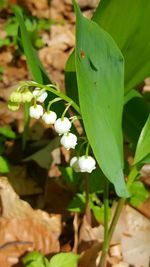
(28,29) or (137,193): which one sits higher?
(28,29)

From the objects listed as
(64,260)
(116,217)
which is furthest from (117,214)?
(64,260)

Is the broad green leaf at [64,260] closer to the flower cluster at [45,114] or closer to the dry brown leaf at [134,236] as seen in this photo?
the dry brown leaf at [134,236]

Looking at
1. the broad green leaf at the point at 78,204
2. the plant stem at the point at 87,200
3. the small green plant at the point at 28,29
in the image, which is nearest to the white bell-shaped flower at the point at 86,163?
the plant stem at the point at 87,200

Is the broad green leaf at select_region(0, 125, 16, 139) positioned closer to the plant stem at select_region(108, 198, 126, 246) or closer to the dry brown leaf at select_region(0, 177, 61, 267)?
the dry brown leaf at select_region(0, 177, 61, 267)

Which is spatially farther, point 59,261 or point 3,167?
point 3,167

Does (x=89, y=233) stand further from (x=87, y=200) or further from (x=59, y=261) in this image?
(x=59, y=261)

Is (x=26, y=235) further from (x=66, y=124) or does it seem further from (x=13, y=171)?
(x=66, y=124)

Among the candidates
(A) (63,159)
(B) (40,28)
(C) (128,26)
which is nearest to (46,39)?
(B) (40,28)

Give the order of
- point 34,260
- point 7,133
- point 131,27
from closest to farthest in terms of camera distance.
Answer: point 131,27 < point 34,260 < point 7,133
